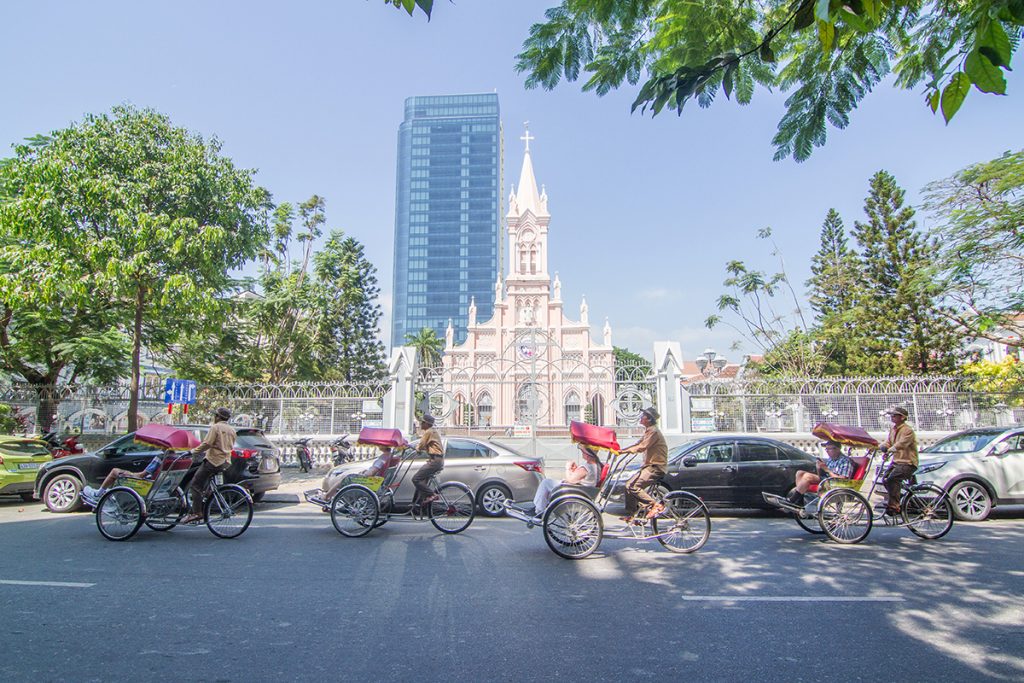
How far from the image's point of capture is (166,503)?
7637mm

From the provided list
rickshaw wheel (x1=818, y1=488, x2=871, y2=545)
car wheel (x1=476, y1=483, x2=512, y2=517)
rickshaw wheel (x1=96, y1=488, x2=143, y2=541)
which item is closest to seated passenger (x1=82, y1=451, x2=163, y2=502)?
rickshaw wheel (x1=96, y1=488, x2=143, y2=541)

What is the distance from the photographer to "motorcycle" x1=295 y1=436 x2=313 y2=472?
1577 cm

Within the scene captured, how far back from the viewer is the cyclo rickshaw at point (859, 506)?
710 cm

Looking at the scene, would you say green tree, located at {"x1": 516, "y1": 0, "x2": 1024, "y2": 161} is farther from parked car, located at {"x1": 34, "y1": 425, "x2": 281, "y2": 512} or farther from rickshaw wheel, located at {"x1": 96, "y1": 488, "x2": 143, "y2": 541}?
parked car, located at {"x1": 34, "y1": 425, "x2": 281, "y2": 512}

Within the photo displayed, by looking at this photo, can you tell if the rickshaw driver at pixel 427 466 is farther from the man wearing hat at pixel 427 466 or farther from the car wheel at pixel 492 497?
the car wheel at pixel 492 497

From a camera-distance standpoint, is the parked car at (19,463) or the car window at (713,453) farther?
the parked car at (19,463)

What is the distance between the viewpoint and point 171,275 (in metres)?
13.5

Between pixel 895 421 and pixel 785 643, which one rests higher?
pixel 895 421

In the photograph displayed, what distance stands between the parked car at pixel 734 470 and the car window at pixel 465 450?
2.42 metres

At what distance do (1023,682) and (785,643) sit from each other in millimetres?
1240

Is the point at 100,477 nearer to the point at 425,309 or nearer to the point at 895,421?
the point at 895,421

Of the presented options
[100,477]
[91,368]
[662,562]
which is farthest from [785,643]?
[91,368]

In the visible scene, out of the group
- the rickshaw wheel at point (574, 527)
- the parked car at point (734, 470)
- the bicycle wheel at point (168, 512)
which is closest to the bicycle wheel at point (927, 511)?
the parked car at point (734, 470)

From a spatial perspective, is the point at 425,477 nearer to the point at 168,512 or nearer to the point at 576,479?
the point at 576,479
